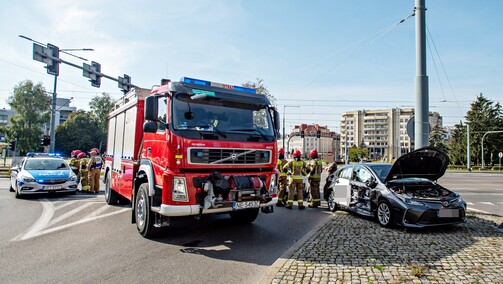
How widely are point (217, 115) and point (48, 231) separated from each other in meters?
4.26

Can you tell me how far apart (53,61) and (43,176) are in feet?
20.4

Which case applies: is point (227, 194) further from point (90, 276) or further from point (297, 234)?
point (90, 276)

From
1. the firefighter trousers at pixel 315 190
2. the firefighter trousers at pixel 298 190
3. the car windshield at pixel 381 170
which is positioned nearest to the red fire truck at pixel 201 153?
the car windshield at pixel 381 170

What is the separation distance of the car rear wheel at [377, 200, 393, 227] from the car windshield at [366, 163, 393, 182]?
25.3 inches

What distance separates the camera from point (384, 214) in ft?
23.4

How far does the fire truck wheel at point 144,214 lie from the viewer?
6.00 metres

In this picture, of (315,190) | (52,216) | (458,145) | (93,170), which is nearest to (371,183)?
(315,190)

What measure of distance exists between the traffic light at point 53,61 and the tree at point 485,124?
53.4 metres

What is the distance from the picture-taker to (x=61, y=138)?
7325cm

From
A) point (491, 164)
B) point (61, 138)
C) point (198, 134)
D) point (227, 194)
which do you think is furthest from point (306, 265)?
point (61, 138)

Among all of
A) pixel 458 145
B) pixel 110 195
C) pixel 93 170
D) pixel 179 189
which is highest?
pixel 458 145

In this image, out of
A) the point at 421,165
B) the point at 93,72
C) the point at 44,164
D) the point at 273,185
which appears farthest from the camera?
the point at 93,72

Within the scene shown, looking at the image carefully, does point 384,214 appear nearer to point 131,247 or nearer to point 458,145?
point 131,247

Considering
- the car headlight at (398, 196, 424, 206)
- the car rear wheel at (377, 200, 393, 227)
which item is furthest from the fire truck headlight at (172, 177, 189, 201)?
the car headlight at (398, 196, 424, 206)
